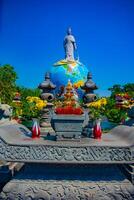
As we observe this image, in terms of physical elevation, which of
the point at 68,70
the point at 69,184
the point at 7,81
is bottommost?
the point at 69,184

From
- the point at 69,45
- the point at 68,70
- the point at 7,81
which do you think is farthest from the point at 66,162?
the point at 68,70

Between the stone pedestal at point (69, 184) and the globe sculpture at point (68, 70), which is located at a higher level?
the globe sculpture at point (68, 70)

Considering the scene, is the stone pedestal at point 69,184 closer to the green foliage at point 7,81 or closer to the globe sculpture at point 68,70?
the green foliage at point 7,81

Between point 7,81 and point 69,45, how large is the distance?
6798 millimetres

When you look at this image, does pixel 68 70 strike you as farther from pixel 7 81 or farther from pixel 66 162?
pixel 66 162

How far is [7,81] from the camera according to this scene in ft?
75.3

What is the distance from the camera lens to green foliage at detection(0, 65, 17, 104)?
2159 cm

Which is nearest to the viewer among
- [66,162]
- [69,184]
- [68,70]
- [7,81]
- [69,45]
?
[66,162]

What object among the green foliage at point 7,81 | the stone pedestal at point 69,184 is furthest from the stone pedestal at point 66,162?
the green foliage at point 7,81

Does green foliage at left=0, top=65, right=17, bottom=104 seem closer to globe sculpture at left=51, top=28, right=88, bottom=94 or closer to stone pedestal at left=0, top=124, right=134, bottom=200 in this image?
globe sculpture at left=51, top=28, right=88, bottom=94

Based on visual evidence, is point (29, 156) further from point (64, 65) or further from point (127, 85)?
point (127, 85)

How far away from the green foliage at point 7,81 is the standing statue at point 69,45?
5.43m

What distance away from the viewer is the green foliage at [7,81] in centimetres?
2159

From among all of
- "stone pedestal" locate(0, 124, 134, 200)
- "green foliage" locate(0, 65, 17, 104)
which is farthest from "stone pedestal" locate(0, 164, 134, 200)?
"green foliage" locate(0, 65, 17, 104)
